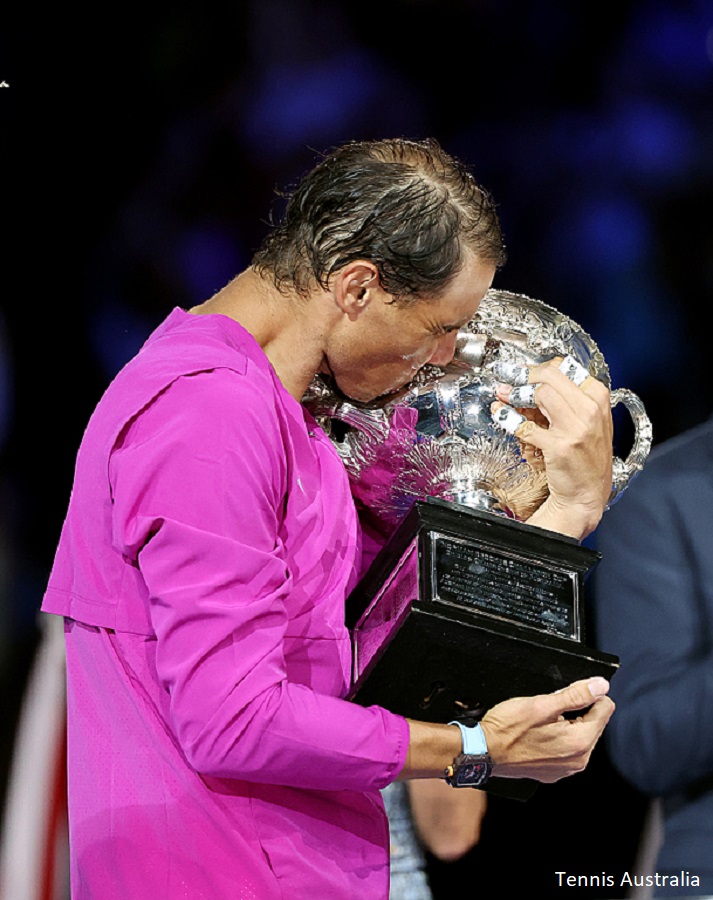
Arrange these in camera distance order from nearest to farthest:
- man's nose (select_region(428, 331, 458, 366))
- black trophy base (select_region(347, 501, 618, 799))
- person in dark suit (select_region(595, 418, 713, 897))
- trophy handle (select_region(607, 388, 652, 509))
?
black trophy base (select_region(347, 501, 618, 799)) < man's nose (select_region(428, 331, 458, 366)) < trophy handle (select_region(607, 388, 652, 509)) < person in dark suit (select_region(595, 418, 713, 897))

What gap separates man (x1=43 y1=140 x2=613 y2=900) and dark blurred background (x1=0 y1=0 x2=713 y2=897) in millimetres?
470

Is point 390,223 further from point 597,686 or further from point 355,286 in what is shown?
point 597,686

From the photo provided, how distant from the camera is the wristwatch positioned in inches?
45.4

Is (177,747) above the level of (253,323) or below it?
below

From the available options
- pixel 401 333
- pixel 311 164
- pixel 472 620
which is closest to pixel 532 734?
pixel 472 620

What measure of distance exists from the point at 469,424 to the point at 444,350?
117 millimetres

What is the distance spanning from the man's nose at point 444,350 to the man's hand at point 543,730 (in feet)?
1.20

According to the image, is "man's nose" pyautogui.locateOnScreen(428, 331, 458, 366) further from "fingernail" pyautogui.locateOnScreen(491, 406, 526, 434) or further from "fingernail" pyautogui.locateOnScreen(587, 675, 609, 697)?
"fingernail" pyautogui.locateOnScreen(587, 675, 609, 697)

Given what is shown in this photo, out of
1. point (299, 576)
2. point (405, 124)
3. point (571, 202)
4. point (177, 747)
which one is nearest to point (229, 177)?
point (405, 124)

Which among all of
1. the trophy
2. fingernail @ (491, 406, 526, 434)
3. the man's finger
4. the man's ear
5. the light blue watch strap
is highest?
the man's ear

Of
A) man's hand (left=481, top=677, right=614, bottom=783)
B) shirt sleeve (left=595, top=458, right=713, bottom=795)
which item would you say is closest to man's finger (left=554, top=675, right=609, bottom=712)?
man's hand (left=481, top=677, right=614, bottom=783)

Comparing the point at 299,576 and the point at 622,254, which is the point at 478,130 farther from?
the point at 299,576

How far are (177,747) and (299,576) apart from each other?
200 mm

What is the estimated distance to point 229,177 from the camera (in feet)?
5.73
